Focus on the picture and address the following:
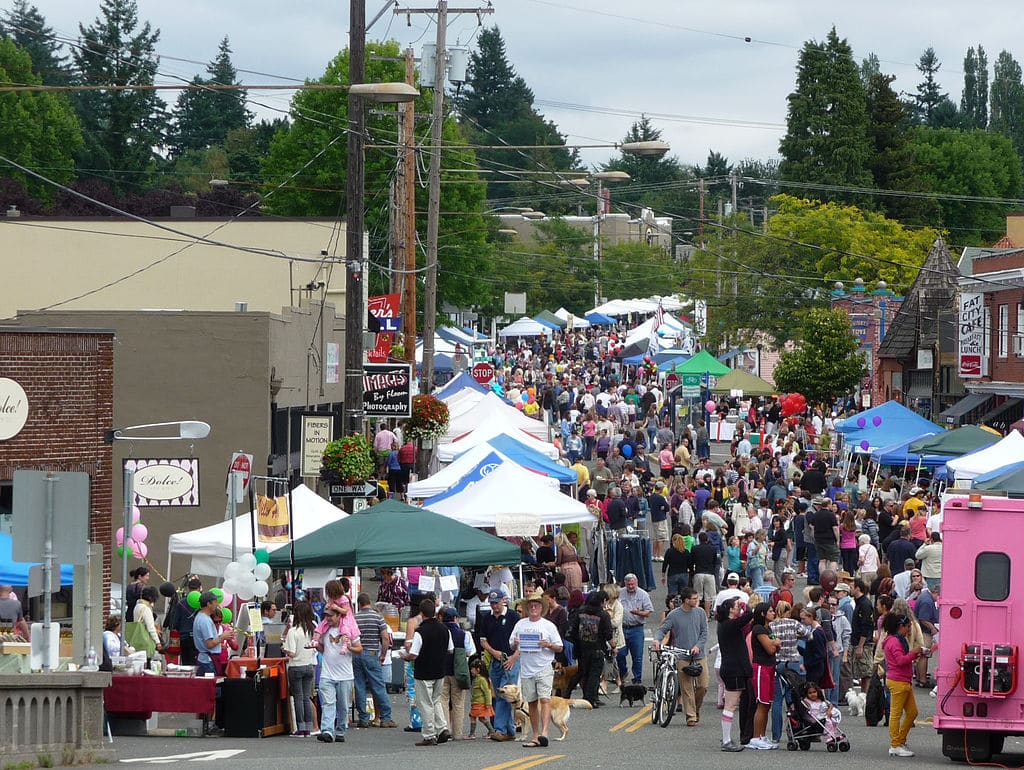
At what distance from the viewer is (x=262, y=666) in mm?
16859

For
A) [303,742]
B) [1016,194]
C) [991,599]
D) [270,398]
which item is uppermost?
[1016,194]

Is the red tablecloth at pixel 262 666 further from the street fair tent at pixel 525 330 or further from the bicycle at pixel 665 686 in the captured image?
the street fair tent at pixel 525 330

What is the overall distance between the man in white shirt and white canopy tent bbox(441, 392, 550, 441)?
67.9 ft

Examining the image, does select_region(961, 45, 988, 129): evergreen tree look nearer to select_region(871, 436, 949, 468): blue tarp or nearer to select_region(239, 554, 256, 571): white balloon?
select_region(871, 436, 949, 468): blue tarp

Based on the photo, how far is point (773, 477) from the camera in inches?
1404

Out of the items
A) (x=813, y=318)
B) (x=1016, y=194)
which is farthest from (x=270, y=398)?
(x=1016, y=194)

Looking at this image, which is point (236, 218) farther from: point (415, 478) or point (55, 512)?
point (55, 512)

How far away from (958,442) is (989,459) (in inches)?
159

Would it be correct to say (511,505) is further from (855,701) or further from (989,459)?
(989,459)

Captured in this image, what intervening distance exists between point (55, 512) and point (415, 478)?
23.1 metres

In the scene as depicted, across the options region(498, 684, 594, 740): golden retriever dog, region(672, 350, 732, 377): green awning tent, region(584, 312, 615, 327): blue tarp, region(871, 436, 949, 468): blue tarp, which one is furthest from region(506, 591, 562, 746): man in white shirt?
region(584, 312, 615, 327): blue tarp

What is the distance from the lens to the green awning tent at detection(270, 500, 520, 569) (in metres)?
18.4

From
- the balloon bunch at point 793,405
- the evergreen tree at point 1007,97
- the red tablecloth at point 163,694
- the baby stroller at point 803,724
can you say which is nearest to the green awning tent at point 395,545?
the red tablecloth at point 163,694

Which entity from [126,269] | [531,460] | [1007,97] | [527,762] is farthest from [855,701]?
[1007,97]
